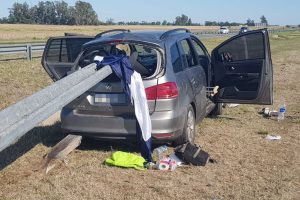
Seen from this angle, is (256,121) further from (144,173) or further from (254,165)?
(144,173)

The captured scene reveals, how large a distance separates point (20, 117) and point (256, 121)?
5.79 meters

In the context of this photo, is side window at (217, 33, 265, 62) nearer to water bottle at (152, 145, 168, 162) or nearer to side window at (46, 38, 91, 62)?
side window at (46, 38, 91, 62)

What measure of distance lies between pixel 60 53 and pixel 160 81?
9.10ft

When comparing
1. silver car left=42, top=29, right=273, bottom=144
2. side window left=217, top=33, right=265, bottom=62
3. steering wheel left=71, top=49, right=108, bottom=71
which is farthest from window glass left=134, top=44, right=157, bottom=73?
side window left=217, top=33, right=265, bottom=62

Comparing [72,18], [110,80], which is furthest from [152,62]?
[72,18]

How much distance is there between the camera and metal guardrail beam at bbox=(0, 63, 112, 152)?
160 inches

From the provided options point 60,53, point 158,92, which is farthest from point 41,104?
point 60,53

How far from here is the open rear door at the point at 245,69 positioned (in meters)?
7.99

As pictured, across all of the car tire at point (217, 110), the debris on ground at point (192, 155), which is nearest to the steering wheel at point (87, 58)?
the debris on ground at point (192, 155)

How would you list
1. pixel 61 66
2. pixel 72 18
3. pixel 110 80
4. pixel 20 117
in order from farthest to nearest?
pixel 72 18, pixel 61 66, pixel 110 80, pixel 20 117

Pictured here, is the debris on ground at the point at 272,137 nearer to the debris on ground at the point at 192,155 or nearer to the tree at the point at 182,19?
the debris on ground at the point at 192,155

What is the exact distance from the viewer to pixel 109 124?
633 centimetres

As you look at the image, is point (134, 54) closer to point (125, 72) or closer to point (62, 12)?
point (125, 72)

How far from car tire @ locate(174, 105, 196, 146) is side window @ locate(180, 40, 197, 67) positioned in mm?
846
